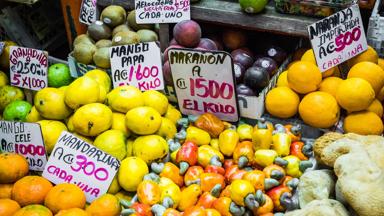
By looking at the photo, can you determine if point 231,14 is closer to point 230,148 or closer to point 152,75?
point 152,75

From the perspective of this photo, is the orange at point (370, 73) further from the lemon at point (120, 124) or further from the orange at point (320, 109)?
the lemon at point (120, 124)

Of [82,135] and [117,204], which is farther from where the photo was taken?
[82,135]

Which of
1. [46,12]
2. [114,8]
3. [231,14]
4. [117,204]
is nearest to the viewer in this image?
[117,204]

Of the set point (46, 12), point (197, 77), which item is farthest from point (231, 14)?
point (46, 12)

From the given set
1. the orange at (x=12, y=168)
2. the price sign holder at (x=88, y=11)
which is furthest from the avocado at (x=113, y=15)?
the orange at (x=12, y=168)

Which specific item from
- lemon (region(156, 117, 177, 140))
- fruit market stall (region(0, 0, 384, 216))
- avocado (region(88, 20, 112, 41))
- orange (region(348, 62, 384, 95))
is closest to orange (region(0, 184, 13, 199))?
fruit market stall (region(0, 0, 384, 216))

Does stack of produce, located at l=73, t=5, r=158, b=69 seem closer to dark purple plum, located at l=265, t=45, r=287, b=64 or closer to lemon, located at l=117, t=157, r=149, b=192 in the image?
dark purple plum, located at l=265, t=45, r=287, b=64

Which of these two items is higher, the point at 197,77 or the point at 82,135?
the point at 197,77

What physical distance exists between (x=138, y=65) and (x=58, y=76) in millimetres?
569

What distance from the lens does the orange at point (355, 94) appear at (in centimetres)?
211

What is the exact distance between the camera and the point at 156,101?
2352 millimetres

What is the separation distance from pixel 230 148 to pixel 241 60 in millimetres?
616

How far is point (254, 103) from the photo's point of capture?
7.66 ft

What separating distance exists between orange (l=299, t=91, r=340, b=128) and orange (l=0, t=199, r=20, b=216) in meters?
1.35
